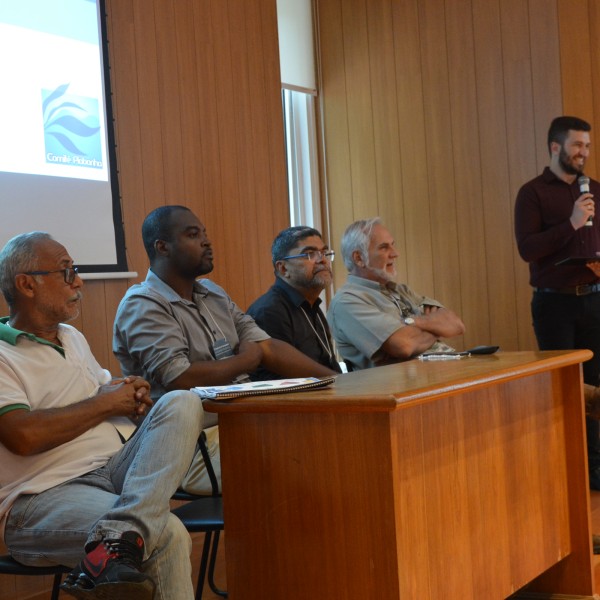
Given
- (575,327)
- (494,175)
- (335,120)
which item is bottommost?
(575,327)

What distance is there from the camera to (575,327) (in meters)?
4.35

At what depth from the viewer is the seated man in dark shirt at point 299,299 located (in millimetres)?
3441

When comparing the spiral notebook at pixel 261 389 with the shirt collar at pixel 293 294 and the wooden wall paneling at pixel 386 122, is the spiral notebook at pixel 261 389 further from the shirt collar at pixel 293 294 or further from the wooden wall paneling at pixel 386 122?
the wooden wall paneling at pixel 386 122

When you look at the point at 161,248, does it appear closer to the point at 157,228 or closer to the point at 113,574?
the point at 157,228

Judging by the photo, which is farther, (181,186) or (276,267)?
(181,186)

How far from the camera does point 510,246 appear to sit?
5.41 m

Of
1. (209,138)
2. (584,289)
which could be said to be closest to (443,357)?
(584,289)

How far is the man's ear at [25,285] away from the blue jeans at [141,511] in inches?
19.6

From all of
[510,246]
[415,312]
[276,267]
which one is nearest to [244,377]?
[276,267]

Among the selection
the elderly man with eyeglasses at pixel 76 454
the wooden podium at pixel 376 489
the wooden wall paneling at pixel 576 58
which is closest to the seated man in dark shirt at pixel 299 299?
the wooden podium at pixel 376 489

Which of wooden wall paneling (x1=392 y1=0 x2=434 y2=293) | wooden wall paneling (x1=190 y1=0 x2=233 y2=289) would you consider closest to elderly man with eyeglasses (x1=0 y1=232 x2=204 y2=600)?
wooden wall paneling (x1=190 y1=0 x2=233 y2=289)

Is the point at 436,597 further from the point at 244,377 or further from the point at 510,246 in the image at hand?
the point at 510,246

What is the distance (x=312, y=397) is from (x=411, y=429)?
283 millimetres

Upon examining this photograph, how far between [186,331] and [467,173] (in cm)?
312
